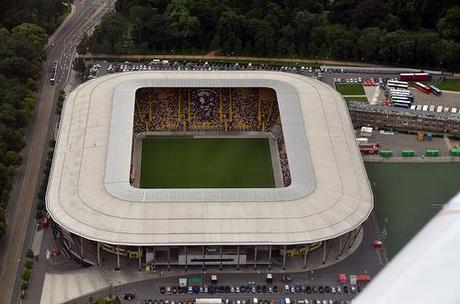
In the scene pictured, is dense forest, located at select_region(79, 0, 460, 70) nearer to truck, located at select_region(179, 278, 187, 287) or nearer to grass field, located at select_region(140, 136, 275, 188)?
grass field, located at select_region(140, 136, 275, 188)

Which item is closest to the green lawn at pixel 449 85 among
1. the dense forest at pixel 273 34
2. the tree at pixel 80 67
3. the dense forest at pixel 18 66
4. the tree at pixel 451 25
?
the dense forest at pixel 273 34

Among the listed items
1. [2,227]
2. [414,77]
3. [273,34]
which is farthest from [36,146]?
[414,77]

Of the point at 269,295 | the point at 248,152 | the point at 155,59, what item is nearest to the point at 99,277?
the point at 269,295

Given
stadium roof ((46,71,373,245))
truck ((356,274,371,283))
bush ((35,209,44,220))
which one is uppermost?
stadium roof ((46,71,373,245))

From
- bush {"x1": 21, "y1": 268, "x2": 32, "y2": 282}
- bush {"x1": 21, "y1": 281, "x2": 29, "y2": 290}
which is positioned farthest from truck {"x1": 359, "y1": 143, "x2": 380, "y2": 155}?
bush {"x1": 21, "y1": 281, "x2": 29, "y2": 290}

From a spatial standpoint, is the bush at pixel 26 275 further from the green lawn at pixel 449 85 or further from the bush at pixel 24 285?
the green lawn at pixel 449 85

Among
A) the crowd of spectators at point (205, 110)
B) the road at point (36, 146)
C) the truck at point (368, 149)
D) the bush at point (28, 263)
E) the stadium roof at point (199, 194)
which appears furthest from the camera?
the crowd of spectators at point (205, 110)
